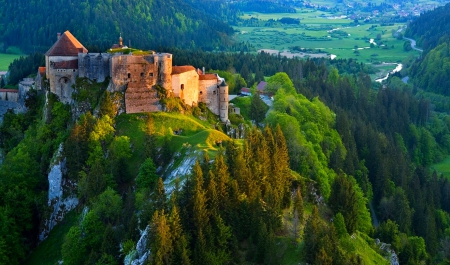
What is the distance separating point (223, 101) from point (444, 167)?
7477 cm

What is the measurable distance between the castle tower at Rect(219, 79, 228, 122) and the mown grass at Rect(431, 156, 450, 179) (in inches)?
2680

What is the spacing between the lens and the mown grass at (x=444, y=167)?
13350cm

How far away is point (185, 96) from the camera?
270 ft

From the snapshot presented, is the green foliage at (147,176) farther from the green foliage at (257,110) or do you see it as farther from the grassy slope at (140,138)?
the green foliage at (257,110)

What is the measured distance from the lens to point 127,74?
77.2 metres

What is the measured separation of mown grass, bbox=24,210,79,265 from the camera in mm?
65863

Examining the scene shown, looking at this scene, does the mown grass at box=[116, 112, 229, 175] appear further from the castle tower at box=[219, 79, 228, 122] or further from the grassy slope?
the castle tower at box=[219, 79, 228, 122]

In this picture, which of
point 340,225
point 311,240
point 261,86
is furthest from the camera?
point 261,86

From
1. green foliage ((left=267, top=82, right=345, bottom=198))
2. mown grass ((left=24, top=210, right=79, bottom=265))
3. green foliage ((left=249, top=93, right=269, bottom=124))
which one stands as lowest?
mown grass ((left=24, top=210, right=79, bottom=265))

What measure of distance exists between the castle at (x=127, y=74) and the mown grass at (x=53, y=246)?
Answer: 16.5m

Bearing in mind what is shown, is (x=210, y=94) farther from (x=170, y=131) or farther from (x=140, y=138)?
(x=140, y=138)

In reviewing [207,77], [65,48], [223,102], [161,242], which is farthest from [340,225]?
[65,48]

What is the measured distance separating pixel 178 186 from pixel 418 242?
1622 inches

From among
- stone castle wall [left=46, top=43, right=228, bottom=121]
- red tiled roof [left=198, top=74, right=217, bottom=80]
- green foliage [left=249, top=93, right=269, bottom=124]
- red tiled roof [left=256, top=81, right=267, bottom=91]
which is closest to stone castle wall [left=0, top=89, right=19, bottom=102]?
stone castle wall [left=46, top=43, right=228, bottom=121]
